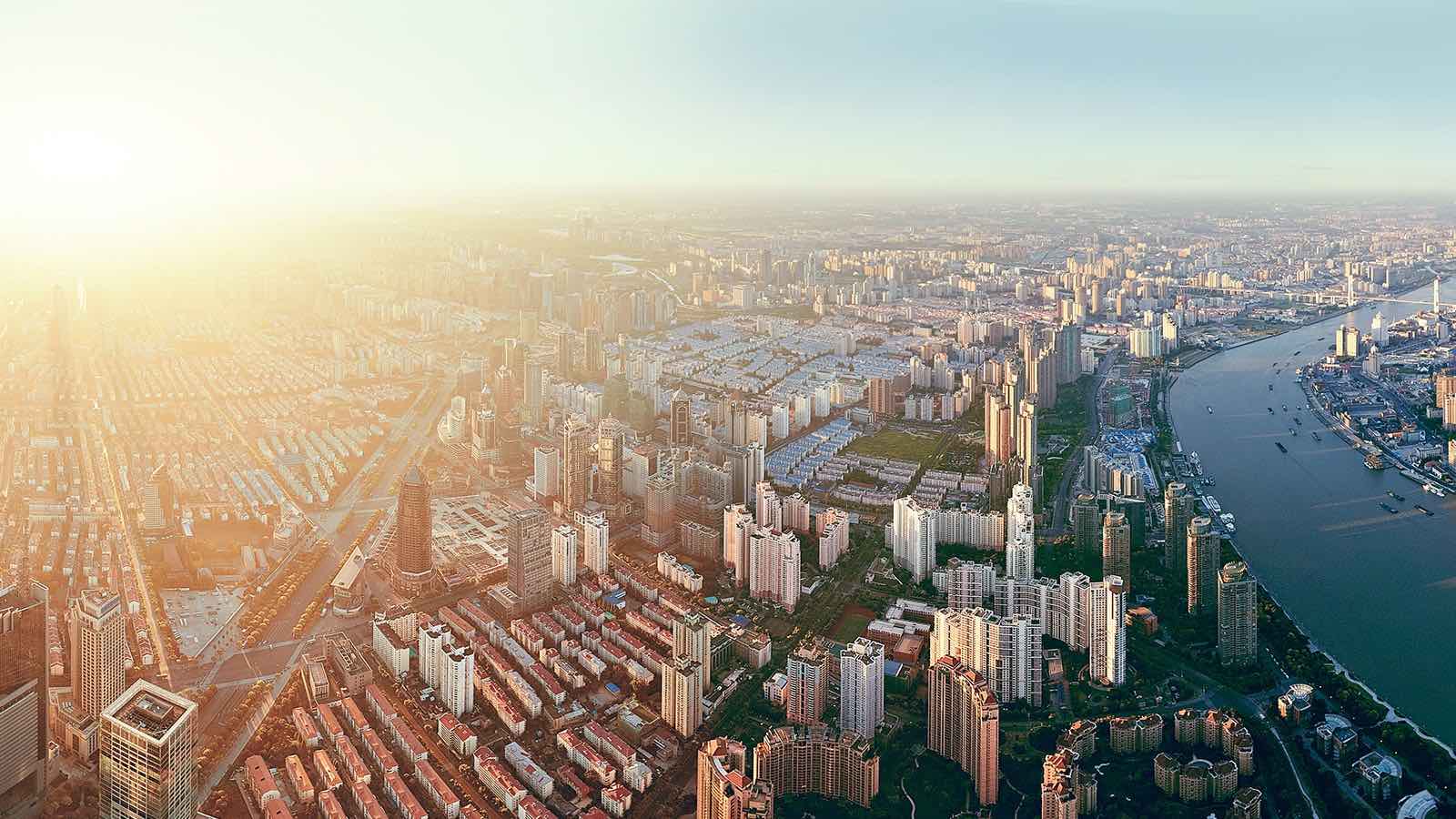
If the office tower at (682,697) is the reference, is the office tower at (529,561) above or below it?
above

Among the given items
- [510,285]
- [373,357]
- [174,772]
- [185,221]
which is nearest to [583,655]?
[174,772]

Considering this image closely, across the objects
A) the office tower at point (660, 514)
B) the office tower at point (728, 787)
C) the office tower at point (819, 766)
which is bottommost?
the office tower at point (819, 766)

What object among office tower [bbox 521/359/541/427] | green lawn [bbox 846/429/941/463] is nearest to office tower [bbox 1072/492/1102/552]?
green lawn [bbox 846/429/941/463]

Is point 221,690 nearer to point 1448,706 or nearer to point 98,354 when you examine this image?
point 98,354

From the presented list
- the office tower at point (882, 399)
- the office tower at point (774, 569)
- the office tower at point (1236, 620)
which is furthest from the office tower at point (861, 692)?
the office tower at point (882, 399)

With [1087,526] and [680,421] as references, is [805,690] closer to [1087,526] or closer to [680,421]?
[1087,526]

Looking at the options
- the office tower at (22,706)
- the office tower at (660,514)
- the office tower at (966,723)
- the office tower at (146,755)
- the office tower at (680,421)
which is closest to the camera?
the office tower at (146,755)

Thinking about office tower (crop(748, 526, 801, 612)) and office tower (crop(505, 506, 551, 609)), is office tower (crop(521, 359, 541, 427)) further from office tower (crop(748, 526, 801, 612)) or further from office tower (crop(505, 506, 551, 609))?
office tower (crop(748, 526, 801, 612))

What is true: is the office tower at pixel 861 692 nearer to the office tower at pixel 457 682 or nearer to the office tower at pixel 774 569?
the office tower at pixel 774 569
